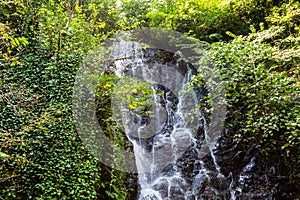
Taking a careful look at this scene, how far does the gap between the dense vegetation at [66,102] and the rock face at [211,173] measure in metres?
0.24

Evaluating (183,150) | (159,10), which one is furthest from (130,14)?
(183,150)

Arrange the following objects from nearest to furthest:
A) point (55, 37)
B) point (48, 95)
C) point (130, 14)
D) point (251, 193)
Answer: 1. point (48, 95)
2. point (251, 193)
3. point (55, 37)
4. point (130, 14)

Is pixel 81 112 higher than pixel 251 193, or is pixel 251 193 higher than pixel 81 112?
pixel 81 112

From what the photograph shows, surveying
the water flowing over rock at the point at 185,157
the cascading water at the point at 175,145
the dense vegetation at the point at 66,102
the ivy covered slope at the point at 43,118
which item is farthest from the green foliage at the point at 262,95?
the ivy covered slope at the point at 43,118

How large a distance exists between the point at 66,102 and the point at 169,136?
3096 millimetres

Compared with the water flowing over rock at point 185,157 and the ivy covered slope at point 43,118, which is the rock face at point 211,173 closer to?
the water flowing over rock at point 185,157

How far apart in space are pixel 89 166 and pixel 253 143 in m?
3.45

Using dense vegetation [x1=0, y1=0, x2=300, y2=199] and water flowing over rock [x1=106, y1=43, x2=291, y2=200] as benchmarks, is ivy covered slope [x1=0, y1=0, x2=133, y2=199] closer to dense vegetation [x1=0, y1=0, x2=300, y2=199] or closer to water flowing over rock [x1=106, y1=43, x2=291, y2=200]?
dense vegetation [x1=0, y1=0, x2=300, y2=199]

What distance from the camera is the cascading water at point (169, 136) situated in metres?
5.31

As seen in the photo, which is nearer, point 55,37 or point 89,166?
point 89,166

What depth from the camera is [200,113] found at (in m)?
6.17

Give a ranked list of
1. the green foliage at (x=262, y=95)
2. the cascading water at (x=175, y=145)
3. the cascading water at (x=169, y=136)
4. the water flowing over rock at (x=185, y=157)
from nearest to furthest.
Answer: the green foliage at (x=262, y=95)
the cascading water at (x=175, y=145)
the water flowing over rock at (x=185, y=157)
the cascading water at (x=169, y=136)

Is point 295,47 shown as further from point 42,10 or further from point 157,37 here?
point 42,10

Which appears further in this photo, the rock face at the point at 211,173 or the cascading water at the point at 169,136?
the cascading water at the point at 169,136
